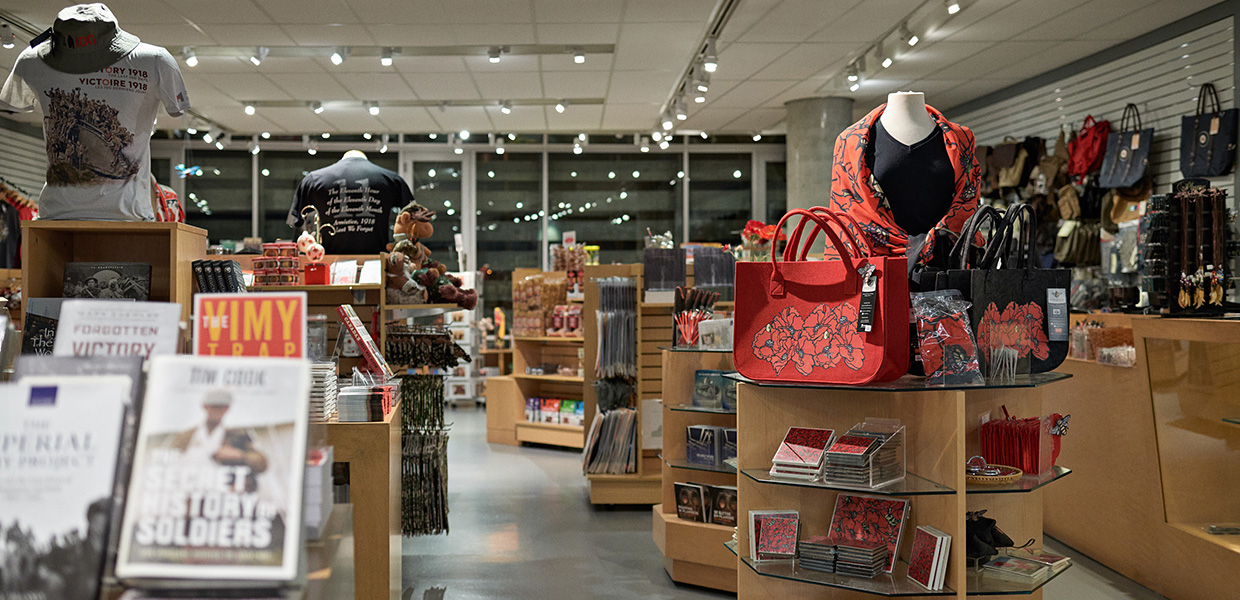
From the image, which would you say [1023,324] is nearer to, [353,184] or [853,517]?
[853,517]

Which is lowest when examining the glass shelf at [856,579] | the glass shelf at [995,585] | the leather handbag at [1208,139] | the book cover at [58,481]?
the glass shelf at [856,579]

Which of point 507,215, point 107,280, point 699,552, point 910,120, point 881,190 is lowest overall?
point 699,552

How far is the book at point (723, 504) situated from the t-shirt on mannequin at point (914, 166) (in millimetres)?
1621

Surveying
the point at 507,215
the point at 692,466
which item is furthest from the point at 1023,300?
the point at 507,215

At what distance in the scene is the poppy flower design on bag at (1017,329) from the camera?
96.9 inches

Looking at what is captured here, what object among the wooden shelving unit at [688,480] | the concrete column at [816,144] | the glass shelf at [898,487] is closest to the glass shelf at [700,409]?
the wooden shelving unit at [688,480]

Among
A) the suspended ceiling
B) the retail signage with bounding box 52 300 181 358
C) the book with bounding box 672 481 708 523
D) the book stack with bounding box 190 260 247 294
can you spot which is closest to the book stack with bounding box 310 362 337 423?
the book stack with bounding box 190 260 247 294

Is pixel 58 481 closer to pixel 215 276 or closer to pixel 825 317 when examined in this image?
pixel 215 276

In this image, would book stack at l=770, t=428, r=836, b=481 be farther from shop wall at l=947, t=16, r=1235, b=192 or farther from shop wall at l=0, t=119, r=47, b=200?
shop wall at l=0, t=119, r=47, b=200

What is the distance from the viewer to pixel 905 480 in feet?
8.21

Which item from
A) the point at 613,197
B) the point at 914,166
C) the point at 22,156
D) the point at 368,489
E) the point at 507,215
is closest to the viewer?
the point at 368,489

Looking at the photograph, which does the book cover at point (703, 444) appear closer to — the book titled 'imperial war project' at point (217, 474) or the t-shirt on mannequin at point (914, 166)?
the t-shirt on mannequin at point (914, 166)

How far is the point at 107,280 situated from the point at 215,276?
0.95ft

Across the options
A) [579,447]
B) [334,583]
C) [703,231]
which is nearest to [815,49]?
[579,447]
